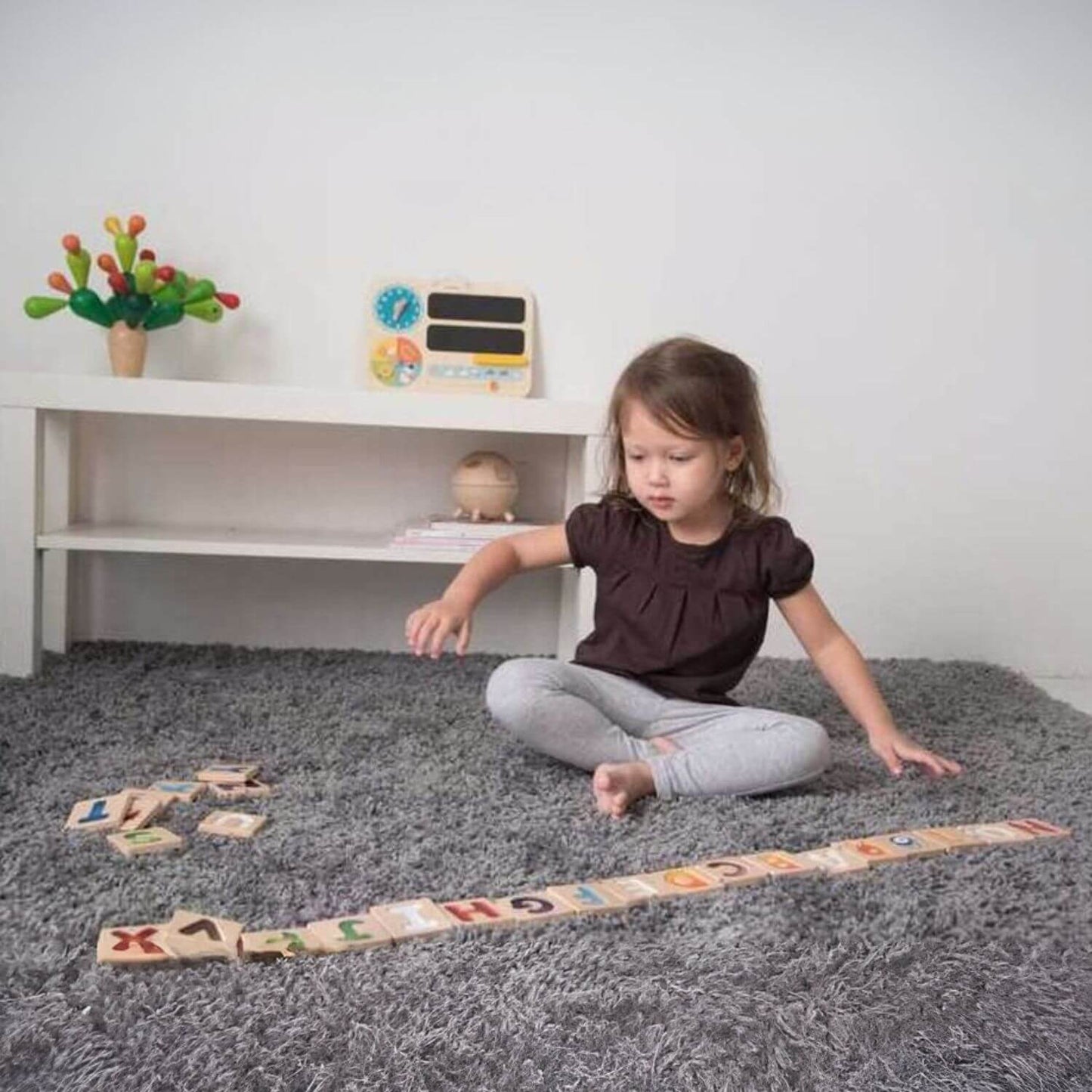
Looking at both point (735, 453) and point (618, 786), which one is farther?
point (735, 453)

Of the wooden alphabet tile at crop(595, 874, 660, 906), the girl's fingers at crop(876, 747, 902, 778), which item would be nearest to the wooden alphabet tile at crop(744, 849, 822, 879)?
the wooden alphabet tile at crop(595, 874, 660, 906)

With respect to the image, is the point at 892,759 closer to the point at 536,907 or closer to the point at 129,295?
the point at 536,907

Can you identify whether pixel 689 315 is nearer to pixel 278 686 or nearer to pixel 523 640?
pixel 523 640

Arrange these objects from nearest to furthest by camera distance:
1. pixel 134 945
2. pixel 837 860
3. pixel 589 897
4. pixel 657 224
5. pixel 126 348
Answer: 1. pixel 134 945
2. pixel 589 897
3. pixel 837 860
4. pixel 126 348
5. pixel 657 224

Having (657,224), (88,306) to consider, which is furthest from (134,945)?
(657,224)

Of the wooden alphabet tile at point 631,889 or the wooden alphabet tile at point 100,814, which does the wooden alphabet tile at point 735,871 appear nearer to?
the wooden alphabet tile at point 631,889

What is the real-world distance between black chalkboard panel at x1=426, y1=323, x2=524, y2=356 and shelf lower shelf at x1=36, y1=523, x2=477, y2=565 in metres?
0.34

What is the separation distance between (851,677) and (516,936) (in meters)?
0.60

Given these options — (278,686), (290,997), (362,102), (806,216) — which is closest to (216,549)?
(278,686)

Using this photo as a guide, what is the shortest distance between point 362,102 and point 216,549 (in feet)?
2.64

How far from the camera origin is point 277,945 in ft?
2.35

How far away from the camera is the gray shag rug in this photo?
2.02 feet

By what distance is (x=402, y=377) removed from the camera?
1.76 meters

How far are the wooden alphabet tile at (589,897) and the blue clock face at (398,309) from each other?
114 centimetres
